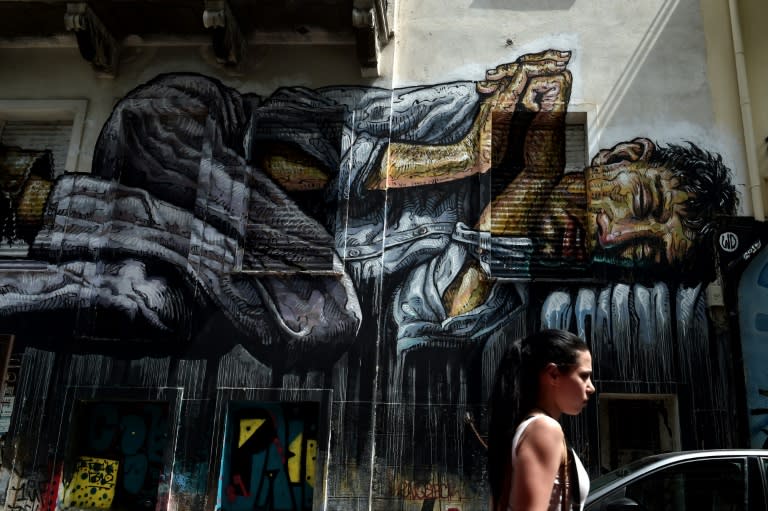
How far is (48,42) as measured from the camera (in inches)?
376

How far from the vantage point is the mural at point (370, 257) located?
7918mm

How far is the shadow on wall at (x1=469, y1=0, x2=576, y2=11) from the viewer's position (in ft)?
30.7

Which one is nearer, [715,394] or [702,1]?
[715,394]

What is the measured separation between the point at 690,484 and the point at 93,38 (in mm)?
8767

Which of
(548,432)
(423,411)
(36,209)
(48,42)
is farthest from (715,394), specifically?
(48,42)

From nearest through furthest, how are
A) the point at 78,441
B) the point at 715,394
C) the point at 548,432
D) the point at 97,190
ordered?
1. the point at 548,432
2. the point at 715,394
3. the point at 78,441
4. the point at 97,190

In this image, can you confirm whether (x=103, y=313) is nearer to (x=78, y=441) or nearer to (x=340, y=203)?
(x=78, y=441)

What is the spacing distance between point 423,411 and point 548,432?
6020 mm

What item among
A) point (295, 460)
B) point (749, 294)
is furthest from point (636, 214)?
point (295, 460)

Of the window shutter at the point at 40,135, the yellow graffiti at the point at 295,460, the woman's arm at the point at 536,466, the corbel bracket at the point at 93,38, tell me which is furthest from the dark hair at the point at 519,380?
the window shutter at the point at 40,135

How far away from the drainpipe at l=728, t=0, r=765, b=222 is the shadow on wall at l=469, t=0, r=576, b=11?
7.20 feet

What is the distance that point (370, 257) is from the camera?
852 cm

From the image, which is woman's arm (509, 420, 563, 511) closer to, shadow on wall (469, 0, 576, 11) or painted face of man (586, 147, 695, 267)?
painted face of man (586, 147, 695, 267)

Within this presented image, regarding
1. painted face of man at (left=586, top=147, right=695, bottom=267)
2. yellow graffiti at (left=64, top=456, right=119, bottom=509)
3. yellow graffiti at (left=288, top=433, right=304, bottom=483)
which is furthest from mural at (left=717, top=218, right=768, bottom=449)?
yellow graffiti at (left=64, top=456, right=119, bottom=509)
